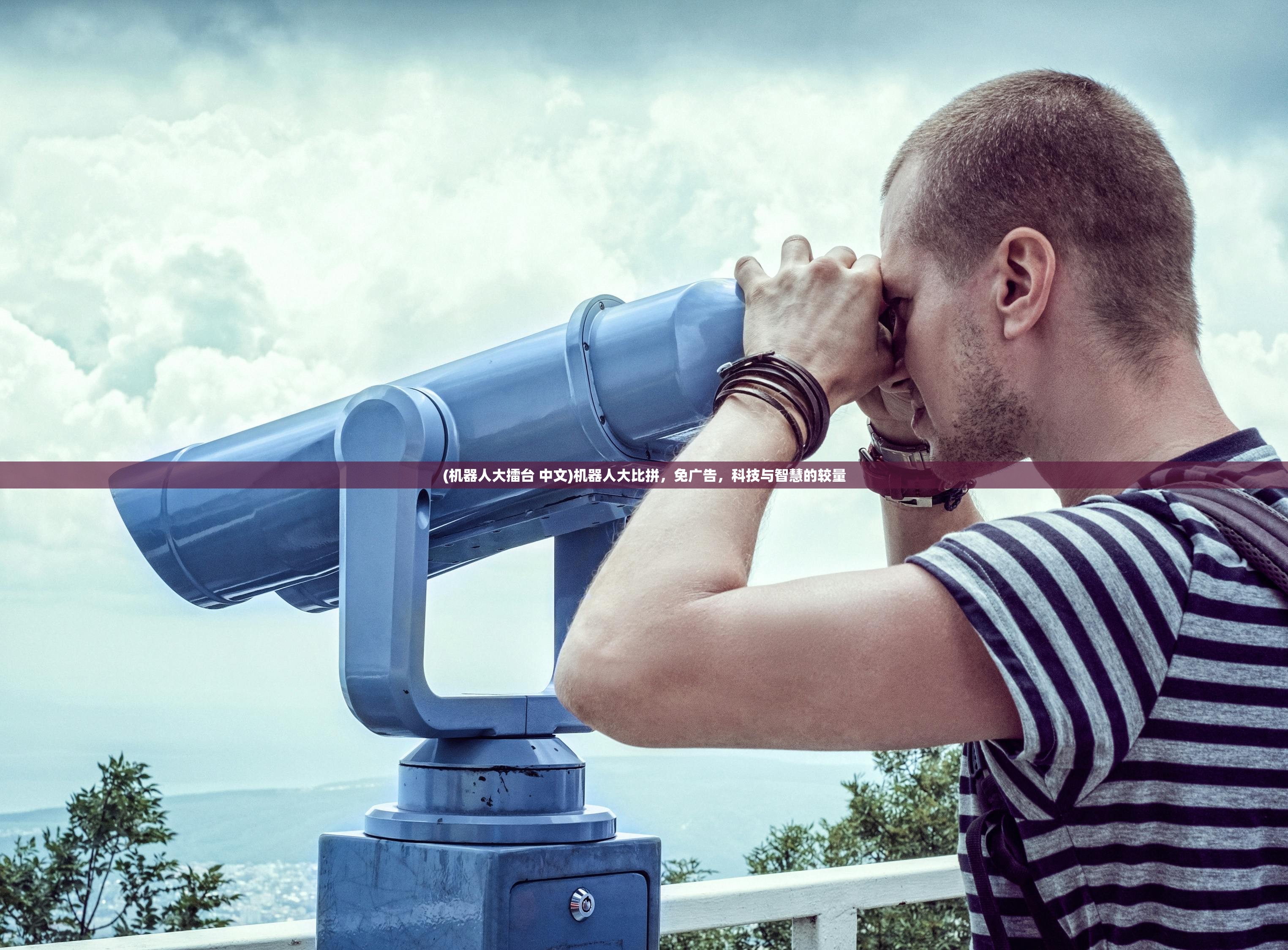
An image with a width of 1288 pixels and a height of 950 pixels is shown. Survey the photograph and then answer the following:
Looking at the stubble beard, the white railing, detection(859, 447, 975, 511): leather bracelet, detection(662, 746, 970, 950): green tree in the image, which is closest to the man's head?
the stubble beard

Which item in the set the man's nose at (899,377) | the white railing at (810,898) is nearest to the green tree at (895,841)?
the white railing at (810,898)

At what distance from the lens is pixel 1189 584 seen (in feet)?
2.44

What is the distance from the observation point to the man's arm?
75 centimetres

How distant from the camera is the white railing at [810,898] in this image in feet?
5.45

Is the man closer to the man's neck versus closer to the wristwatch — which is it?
the man's neck

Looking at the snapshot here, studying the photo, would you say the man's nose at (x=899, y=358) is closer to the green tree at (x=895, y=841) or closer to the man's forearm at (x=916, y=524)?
the man's forearm at (x=916, y=524)

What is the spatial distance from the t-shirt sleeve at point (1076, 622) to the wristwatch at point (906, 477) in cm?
50

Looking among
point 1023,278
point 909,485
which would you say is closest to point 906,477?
point 909,485

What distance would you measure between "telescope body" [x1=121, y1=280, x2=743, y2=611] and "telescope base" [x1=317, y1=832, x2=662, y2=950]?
1.02ft

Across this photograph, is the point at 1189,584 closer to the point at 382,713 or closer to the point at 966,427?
→ the point at 966,427

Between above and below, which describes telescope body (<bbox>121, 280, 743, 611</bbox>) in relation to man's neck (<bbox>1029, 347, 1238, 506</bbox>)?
A: above

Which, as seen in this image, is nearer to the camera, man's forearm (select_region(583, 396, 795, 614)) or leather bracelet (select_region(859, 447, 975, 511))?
man's forearm (select_region(583, 396, 795, 614))

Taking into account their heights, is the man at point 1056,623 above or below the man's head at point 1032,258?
below

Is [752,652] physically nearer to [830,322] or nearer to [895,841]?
[830,322]
